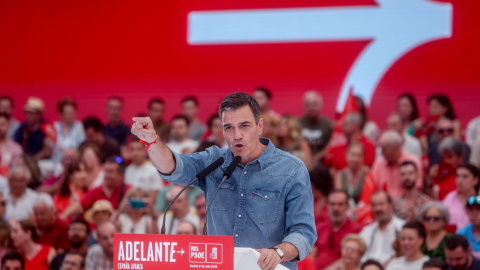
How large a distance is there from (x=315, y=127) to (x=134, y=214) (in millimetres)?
2437

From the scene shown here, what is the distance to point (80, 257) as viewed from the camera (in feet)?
20.0

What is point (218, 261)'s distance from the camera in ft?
8.13

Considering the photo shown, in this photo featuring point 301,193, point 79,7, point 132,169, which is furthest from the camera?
point 79,7

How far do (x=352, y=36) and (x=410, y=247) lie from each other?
4.01 m

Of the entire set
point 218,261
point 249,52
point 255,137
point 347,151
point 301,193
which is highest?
point 249,52

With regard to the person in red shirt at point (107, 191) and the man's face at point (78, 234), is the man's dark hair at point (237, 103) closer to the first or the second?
the man's face at point (78, 234)

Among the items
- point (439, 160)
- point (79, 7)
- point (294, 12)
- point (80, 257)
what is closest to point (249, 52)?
point (294, 12)

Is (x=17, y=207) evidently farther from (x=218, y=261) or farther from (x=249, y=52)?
(x=218, y=261)

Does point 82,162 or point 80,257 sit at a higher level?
point 82,162

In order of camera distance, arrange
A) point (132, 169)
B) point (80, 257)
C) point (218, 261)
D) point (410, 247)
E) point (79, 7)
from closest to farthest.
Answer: point (218, 261)
point (410, 247)
point (80, 257)
point (132, 169)
point (79, 7)

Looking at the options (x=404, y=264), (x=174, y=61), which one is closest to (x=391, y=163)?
(x=404, y=264)

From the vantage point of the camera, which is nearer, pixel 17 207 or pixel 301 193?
pixel 301 193

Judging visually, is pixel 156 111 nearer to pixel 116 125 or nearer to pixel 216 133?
pixel 116 125

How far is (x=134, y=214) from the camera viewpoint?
6.64 meters
